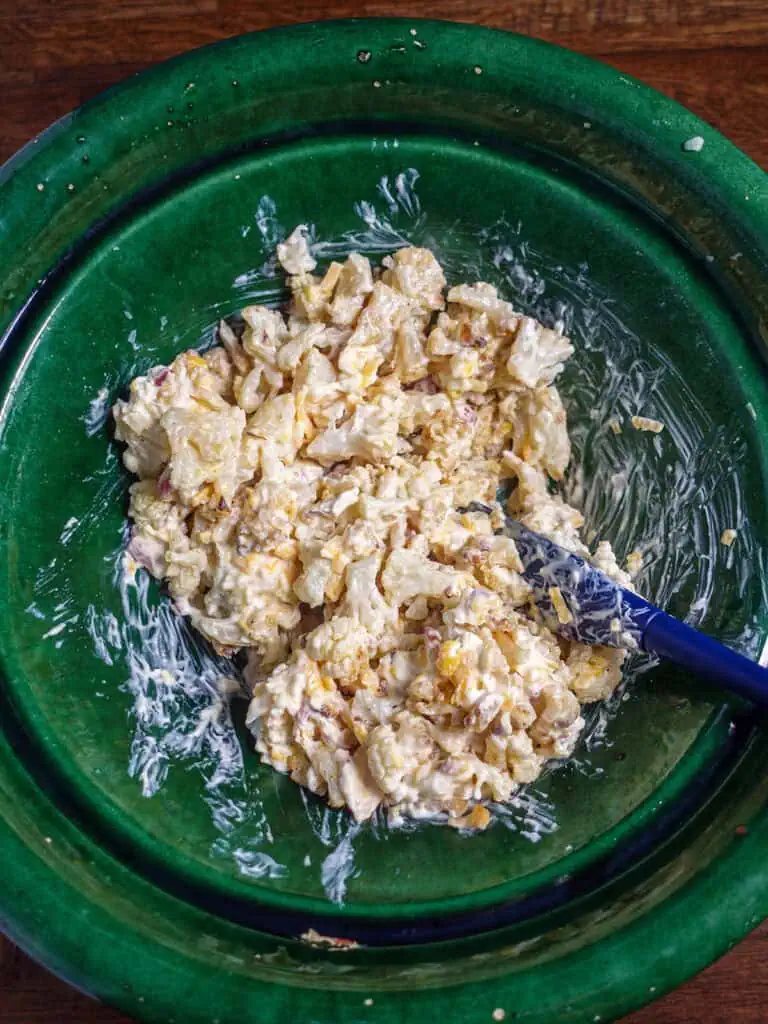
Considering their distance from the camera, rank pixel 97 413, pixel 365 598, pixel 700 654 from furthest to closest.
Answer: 1. pixel 97 413
2. pixel 365 598
3. pixel 700 654

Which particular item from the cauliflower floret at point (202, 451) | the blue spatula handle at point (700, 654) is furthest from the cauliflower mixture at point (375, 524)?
the blue spatula handle at point (700, 654)

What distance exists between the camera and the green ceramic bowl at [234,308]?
148cm

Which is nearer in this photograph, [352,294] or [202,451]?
[202,451]

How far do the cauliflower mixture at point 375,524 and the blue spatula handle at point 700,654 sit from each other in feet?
0.39

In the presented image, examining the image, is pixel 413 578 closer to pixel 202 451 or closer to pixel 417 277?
pixel 202 451

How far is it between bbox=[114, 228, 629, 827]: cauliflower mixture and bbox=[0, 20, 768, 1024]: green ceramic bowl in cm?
8

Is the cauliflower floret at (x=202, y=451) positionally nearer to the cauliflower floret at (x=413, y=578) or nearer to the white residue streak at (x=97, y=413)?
the white residue streak at (x=97, y=413)

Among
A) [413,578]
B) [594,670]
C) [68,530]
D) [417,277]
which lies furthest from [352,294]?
[594,670]

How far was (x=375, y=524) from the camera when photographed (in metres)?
1.59

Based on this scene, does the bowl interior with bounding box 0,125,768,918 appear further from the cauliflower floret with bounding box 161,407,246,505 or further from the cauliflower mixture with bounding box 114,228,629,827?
the cauliflower floret with bounding box 161,407,246,505

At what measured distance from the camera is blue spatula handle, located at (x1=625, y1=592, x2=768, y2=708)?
55.7 inches

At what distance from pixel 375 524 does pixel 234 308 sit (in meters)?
0.48

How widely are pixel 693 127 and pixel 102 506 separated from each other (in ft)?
3.81

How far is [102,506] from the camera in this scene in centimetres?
168
